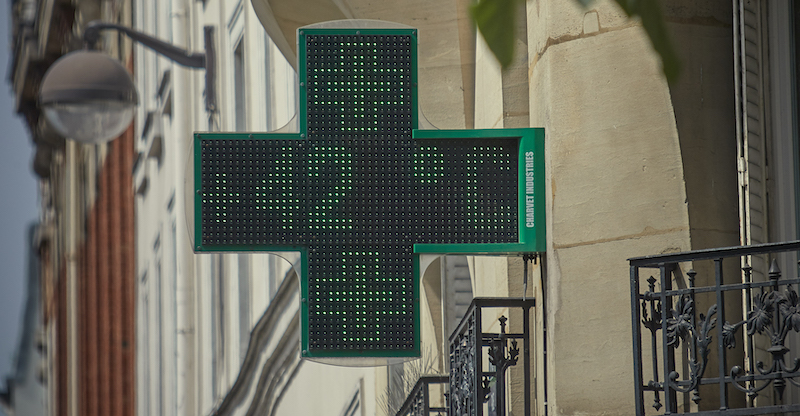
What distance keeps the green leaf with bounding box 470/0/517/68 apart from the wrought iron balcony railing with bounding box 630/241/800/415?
3902mm

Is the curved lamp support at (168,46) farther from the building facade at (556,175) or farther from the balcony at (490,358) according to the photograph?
the balcony at (490,358)

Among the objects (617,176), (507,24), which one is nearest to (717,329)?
(617,176)

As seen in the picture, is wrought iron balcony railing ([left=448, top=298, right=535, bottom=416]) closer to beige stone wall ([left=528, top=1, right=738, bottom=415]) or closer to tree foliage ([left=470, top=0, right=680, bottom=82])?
beige stone wall ([left=528, top=1, right=738, bottom=415])

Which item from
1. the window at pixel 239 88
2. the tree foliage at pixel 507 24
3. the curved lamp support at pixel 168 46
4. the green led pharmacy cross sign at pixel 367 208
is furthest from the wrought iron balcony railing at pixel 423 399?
the tree foliage at pixel 507 24

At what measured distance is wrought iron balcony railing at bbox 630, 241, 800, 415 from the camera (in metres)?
6.13

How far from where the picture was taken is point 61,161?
52906 millimetres

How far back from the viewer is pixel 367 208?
8.06m

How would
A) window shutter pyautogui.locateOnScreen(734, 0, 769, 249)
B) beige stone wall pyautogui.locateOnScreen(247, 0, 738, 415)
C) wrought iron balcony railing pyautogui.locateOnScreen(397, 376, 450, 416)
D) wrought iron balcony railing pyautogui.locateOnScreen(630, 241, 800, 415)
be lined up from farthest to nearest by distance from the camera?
wrought iron balcony railing pyautogui.locateOnScreen(397, 376, 450, 416) → beige stone wall pyautogui.locateOnScreen(247, 0, 738, 415) → window shutter pyautogui.locateOnScreen(734, 0, 769, 249) → wrought iron balcony railing pyautogui.locateOnScreen(630, 241, 800, 415)

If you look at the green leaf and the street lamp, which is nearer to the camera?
the green leaf

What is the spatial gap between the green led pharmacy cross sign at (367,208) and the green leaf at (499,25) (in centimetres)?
556

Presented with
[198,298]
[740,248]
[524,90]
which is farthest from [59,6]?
[740,248]

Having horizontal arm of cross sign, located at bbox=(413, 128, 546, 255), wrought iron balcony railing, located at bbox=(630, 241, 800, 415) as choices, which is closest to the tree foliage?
wrought iron balcony railing, located at bbox=(630, 241, 800, 415)

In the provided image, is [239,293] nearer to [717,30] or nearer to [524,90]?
[524,90]

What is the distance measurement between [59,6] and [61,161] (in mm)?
11002
